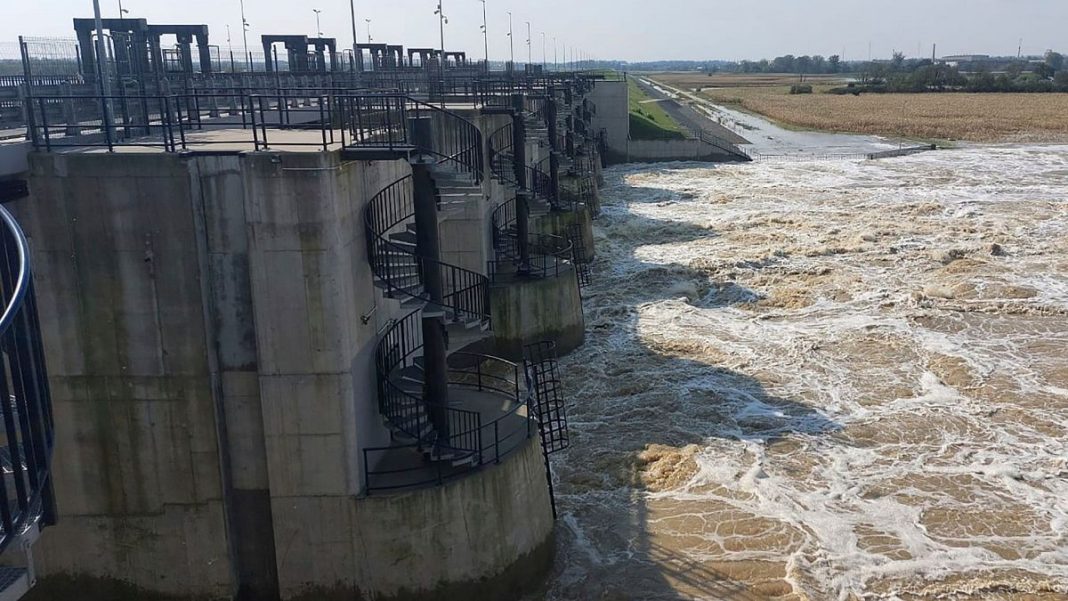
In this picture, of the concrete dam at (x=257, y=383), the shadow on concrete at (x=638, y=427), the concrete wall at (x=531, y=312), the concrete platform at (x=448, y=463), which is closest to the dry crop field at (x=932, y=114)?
the shadow on concrete at (x=638, y=427)

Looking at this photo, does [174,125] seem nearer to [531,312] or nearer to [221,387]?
[221,387]

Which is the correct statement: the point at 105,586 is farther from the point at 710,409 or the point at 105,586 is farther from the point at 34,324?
the point at 710,409

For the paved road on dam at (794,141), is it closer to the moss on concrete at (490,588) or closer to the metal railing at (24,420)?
the moss on concrete at (490,588)

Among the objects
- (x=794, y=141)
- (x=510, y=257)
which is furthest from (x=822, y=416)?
(x=794, y=141)

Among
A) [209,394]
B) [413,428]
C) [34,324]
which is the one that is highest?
[34,324]

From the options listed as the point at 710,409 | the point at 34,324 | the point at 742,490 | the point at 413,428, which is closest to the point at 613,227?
the point at 710,409

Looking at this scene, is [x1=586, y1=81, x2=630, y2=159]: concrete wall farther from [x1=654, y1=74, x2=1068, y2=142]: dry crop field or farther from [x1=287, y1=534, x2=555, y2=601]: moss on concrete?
[x1=287, y1=534, x2=555, y2=601]: moss on concrete
